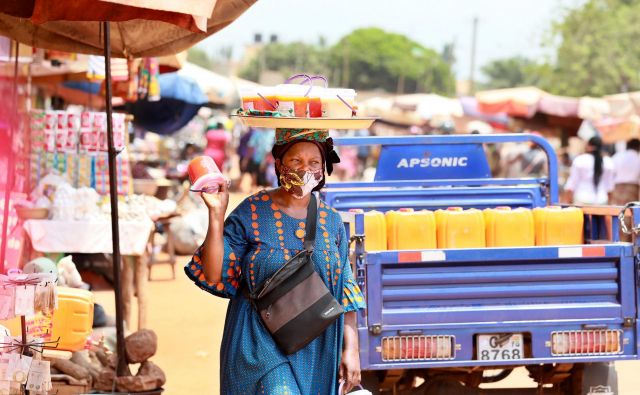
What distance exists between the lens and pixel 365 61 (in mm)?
126812

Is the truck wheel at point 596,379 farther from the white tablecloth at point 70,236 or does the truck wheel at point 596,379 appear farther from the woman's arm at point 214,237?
the white tablecloth at point 70,236

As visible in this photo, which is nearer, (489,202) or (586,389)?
(586,389)

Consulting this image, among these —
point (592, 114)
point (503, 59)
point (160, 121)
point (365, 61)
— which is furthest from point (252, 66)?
point (160, 121)

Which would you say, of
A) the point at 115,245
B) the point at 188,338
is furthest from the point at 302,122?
the point at 188,338

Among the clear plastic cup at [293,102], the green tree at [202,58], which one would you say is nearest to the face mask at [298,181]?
the clear plastic cup at [293,102]

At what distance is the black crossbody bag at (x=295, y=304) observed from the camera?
463 centimetres

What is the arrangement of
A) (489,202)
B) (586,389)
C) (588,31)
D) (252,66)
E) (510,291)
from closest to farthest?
(510,291), (586,389), (489,202), (588,31), (252,66)

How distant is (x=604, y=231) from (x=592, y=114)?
22.3 m

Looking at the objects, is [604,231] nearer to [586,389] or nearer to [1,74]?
[586,389]

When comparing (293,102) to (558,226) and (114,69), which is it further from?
(114,69)

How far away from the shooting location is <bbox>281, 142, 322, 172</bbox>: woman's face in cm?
477

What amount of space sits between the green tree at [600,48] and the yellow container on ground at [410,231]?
151 feet

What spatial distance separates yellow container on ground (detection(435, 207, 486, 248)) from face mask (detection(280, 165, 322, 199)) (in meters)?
2.30

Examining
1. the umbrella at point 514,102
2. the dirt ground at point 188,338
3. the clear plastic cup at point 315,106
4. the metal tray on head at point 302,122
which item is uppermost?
the umbrella at point 514,102
